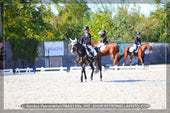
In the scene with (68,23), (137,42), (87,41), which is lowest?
(87,41)

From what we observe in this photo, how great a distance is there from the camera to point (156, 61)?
4250 centimetres

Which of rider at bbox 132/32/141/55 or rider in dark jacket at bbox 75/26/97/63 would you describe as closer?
rider in dark jacket at bbox 75/26/97/63

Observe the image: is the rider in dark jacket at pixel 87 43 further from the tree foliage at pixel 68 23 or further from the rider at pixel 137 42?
the tree foliage at pixel 68 23

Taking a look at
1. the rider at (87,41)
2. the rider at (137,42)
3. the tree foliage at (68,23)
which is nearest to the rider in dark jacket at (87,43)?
the rider at (87,41)

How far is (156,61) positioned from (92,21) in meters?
11.7

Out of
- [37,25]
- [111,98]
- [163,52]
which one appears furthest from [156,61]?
[111,98]

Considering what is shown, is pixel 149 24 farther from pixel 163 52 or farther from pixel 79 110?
pixel 79 110

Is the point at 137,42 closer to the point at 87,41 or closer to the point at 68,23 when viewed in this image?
the point at 87,41

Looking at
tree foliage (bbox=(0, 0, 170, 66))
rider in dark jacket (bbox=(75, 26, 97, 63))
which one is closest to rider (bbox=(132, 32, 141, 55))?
tree foliage (bbox=(0, 0, 170, 66))

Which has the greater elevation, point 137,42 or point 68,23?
point 68,23

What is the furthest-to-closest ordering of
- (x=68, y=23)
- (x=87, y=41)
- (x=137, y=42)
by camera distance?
(x=68, y=23) → (x=137, y=42) → (x=87, y=41)

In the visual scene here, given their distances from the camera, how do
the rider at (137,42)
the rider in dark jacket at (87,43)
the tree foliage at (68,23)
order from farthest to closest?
the tree foliage at (68,23), the rider at (137,42), the rider in dark jacket at (87,43)

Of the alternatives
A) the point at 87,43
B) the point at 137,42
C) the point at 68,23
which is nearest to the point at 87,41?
the point at 87,43

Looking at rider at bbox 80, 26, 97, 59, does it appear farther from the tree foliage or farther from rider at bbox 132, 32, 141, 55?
the tree foliage
